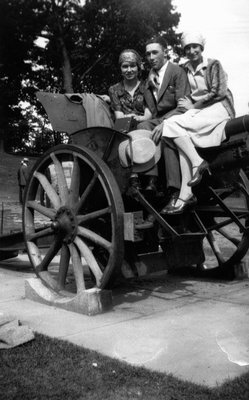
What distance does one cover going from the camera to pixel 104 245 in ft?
16.4

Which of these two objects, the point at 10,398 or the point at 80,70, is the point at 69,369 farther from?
the point at 80,70

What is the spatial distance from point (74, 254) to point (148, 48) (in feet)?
7.48

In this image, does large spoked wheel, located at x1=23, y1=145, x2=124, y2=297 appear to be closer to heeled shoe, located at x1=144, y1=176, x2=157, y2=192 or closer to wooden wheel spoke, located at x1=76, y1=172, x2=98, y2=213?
wooden wheel spoke, located at x1=76, y1=172, x2=98, y2=213

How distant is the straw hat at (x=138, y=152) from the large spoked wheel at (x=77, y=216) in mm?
217

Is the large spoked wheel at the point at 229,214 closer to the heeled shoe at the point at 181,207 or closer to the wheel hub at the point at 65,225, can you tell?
the heeled shoe at the point at 181,207

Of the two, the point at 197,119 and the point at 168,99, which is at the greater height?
the point at 168,99

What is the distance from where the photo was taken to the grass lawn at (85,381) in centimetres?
313

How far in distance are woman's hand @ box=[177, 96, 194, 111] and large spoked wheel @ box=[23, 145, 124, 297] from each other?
1.05 meters

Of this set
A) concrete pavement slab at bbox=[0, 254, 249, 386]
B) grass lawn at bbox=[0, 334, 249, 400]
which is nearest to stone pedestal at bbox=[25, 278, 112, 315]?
concrete pavement slab at bbox=[0, 254, 249, 386]

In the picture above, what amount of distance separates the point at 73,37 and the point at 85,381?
29.1m

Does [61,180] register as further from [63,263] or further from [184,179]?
[184,179]

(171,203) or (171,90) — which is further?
(171,90)

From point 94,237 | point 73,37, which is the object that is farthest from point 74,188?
point 73,37

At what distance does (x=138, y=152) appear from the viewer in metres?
4.94
